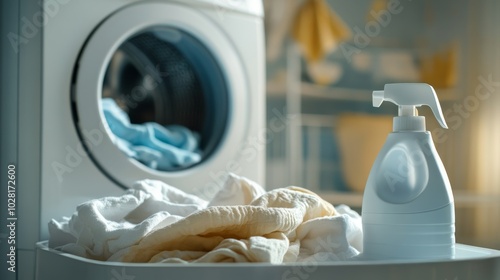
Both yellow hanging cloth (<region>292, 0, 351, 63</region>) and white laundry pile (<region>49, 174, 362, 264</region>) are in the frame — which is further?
yellow hanging cloth (<region>292, 0, 351, 63</region>)

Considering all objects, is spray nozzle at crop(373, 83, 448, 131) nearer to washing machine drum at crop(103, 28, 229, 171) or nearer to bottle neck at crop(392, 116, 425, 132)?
bottle neck at crop(392, 116, 425, 132)

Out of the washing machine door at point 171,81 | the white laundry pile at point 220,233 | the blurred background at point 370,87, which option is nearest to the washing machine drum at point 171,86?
the washing machine door at point 171,81

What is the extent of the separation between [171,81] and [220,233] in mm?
795

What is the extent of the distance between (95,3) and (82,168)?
1.12 feet

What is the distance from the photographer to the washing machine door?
1274 mm

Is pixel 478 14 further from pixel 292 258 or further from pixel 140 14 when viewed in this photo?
pixel 292 258

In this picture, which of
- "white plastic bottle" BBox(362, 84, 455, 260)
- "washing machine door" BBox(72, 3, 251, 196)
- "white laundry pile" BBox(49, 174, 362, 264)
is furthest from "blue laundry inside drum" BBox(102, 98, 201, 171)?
"white plastic bottle" BBox(362, 84, 455, 260)

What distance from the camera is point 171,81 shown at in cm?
156

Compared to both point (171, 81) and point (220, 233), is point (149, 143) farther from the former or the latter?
point (220, 233)

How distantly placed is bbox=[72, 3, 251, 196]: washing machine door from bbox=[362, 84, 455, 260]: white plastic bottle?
0.60 meters

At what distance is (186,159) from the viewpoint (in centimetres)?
A: 144

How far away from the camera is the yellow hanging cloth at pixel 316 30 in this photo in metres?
2.89

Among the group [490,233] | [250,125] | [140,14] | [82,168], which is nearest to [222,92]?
[250,125]

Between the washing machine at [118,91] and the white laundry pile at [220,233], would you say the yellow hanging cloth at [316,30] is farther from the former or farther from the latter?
the white laundry pile at [220,233]
